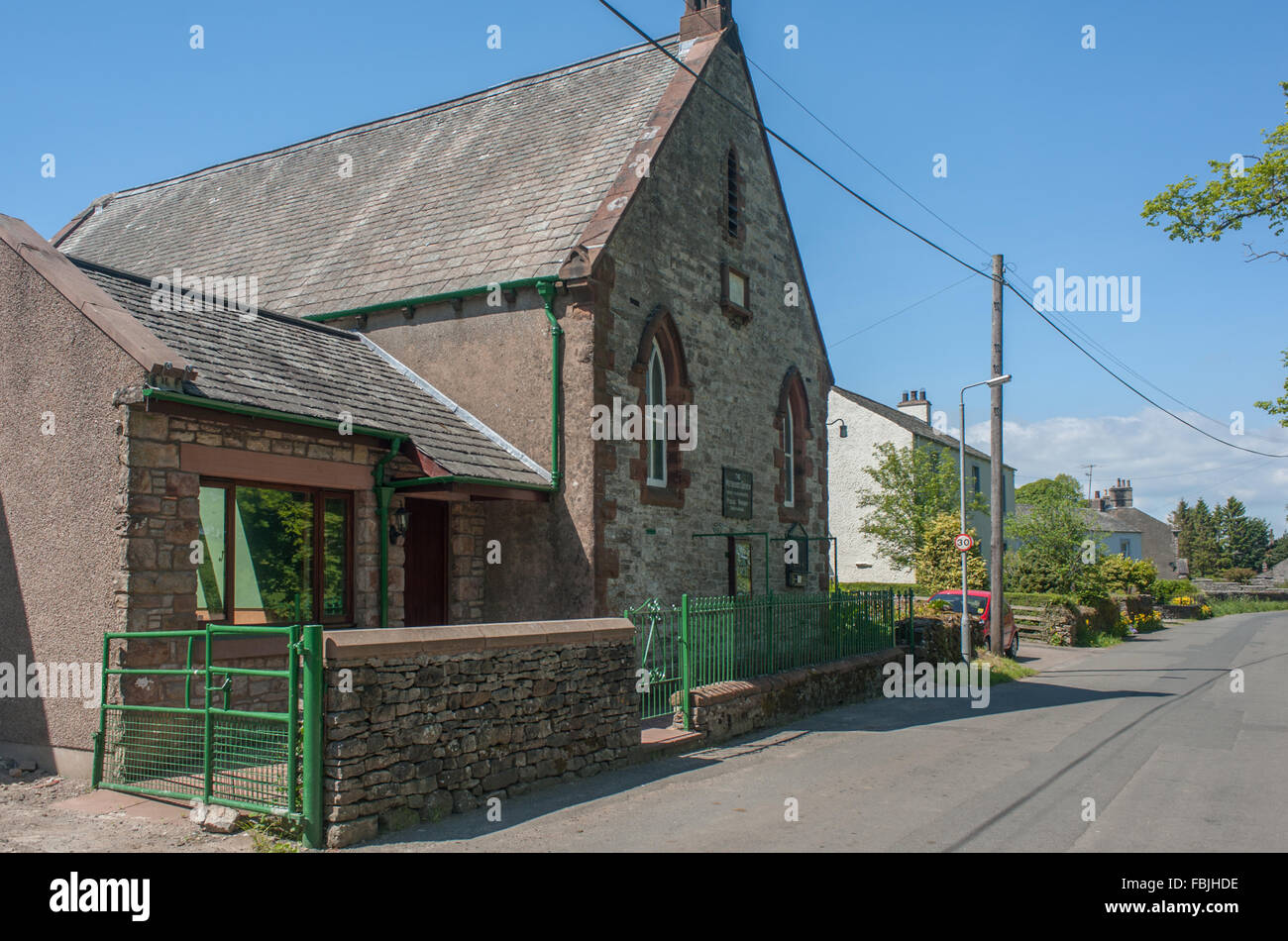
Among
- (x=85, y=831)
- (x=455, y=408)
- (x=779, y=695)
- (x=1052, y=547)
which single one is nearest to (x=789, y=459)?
(x=779, y=695)

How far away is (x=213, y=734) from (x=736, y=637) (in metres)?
6.85

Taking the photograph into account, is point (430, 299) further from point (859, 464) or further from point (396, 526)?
point (859, 464)

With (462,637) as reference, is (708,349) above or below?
above

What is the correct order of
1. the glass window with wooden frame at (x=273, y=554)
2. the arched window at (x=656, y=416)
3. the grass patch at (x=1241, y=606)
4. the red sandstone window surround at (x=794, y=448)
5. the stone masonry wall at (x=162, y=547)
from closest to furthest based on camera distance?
1. the stone masonry wall at (x=162, y=547)
2. the glass window with wooden frame at (x=273, y=554)
3. the arched window at (x=656, y=416)
4. the red sandstone window surround at (x=794, y=448)
5. the grass patch at (x=1241, y=606)

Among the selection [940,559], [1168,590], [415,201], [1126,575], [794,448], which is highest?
[415,201]

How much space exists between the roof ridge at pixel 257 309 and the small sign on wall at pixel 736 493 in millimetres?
6579

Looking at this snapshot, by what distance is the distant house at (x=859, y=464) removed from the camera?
41000 millimetres

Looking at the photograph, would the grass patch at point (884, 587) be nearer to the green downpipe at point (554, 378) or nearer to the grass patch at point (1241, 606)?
the green downpipe at point (554, 378)

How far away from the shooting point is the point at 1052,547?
34.6 meters

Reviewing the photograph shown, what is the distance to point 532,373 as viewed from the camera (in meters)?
14.3

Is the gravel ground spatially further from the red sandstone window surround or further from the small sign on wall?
the red sandstone window surround

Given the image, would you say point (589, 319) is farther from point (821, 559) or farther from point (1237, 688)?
point (1237, 688)

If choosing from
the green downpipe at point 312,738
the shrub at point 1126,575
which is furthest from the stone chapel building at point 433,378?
the shrub at point 1126,575
